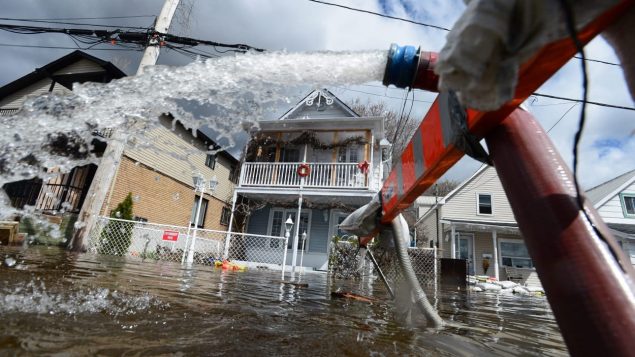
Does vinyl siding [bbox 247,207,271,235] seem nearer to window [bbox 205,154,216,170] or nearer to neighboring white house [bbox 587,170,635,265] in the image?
window [bbox 205,154,216,170]

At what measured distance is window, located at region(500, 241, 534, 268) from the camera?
1731cm

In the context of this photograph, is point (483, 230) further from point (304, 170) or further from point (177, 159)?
point (177, 159)

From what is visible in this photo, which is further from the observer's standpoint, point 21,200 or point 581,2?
point 21,200

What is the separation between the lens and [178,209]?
15.9 metres

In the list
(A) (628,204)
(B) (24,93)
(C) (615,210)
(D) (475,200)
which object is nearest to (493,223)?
(D) (475,200)

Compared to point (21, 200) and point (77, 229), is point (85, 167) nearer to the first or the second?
point (21, 200)

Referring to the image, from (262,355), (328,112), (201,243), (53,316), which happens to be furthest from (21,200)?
(262,355)

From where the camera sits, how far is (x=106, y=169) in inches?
385

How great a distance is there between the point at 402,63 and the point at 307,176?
1236cm

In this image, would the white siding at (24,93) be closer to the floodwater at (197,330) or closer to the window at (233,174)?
the window at (233,174)

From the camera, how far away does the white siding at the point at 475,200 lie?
18.8 m

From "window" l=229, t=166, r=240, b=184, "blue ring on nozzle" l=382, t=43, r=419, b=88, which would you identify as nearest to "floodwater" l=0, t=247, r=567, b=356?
"blue ring on nozzle" l=382, t=43, r=419, b=88

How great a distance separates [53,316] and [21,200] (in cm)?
1575

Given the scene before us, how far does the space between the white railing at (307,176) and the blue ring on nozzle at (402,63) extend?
11.4 m
